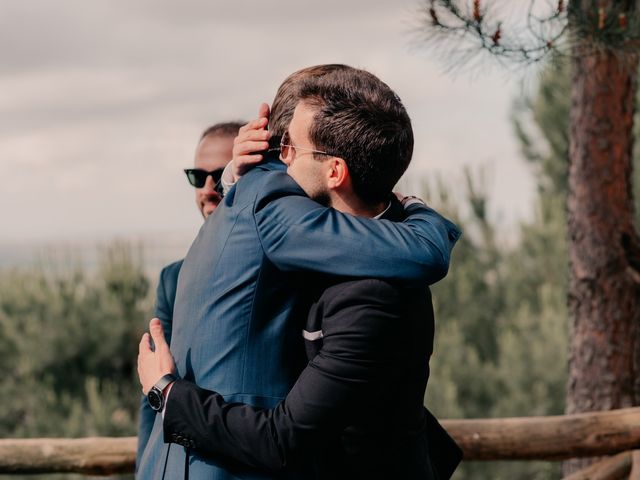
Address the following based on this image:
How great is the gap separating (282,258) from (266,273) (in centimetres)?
5

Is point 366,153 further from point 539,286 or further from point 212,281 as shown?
point 539,286

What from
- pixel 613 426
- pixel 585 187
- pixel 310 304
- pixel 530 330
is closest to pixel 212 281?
pixel 310 304

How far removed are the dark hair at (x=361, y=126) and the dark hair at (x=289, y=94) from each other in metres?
0.03

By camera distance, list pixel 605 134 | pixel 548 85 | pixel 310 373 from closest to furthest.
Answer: pixel 310 373, pixel 605 134, pixel 548 85

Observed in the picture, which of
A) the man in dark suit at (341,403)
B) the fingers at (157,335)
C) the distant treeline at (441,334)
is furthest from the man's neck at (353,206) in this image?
the distant treeline at (441,334)

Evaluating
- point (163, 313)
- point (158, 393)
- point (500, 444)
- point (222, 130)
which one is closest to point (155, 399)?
point (158, 393)

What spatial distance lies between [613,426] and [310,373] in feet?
6.67

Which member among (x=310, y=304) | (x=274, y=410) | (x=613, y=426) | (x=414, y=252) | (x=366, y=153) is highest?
(x=366, y=153)

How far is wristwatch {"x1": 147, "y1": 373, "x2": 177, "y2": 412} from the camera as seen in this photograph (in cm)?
176

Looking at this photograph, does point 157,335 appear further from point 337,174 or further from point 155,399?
point 337,174

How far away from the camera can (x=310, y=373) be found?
166 cm

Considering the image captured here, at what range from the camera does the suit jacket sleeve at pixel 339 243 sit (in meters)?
1.66

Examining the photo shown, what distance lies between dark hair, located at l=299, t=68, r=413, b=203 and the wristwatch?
0.50 meters

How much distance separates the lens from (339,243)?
166 cm
